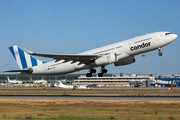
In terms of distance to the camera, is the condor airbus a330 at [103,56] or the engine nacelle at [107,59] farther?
the engine nacelle at [107,59]

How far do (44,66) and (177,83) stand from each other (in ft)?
269

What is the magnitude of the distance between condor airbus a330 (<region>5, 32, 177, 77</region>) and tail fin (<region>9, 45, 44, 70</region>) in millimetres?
696

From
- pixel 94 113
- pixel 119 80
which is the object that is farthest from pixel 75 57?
pixel 119 80

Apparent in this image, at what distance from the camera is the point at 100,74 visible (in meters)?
48.7

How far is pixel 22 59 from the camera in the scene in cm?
5472

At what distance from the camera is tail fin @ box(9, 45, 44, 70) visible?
53969mm

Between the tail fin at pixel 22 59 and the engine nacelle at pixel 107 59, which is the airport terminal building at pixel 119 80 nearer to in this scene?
the tail fin at pixel 22 59

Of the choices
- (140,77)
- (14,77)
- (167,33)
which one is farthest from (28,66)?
(14,77)

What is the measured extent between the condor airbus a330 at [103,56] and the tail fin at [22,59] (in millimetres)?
696

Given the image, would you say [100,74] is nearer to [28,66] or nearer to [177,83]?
[28,66]

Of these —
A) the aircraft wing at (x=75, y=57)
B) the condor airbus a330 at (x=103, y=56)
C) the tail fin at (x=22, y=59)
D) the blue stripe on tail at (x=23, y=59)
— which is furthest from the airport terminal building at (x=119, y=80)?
the aircraft wing at (x=75, y=57)

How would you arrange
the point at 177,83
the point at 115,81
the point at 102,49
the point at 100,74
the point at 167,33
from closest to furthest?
1. the point at 167,33
2. the point at 102,49
3. the point at 100,74
4. the point at 177,83
5. the point at 115,81

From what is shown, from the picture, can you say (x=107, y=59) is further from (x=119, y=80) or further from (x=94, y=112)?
(x=119, y=80)

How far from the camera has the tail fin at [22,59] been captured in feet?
177
